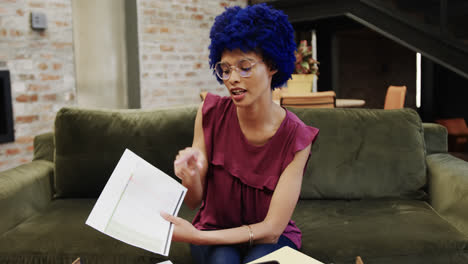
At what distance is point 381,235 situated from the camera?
170 cm

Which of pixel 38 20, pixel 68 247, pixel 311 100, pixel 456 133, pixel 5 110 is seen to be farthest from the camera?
pixel 456 133

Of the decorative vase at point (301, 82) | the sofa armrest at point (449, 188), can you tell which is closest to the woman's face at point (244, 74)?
the sofa armrest at point (449, 188)

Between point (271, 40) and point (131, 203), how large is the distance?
630mm

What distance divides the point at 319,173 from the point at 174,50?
137 inches

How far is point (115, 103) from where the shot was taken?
15.6ft

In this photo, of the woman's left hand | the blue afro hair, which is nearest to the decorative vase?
the blue afro hair

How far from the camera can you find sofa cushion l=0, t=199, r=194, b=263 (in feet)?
5.41

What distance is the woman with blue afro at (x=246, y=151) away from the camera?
130 cm

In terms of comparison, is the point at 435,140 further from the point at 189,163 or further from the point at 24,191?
the point at 24,191

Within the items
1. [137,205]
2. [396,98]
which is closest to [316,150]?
[137,205]

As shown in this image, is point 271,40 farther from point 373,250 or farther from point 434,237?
point 434,237

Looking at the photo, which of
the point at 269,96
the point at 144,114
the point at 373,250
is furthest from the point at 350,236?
the point at 144,114

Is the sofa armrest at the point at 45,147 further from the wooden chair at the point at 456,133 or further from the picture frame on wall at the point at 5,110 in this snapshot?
the wooden chair at the point at 456,133

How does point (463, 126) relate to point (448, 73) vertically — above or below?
below
